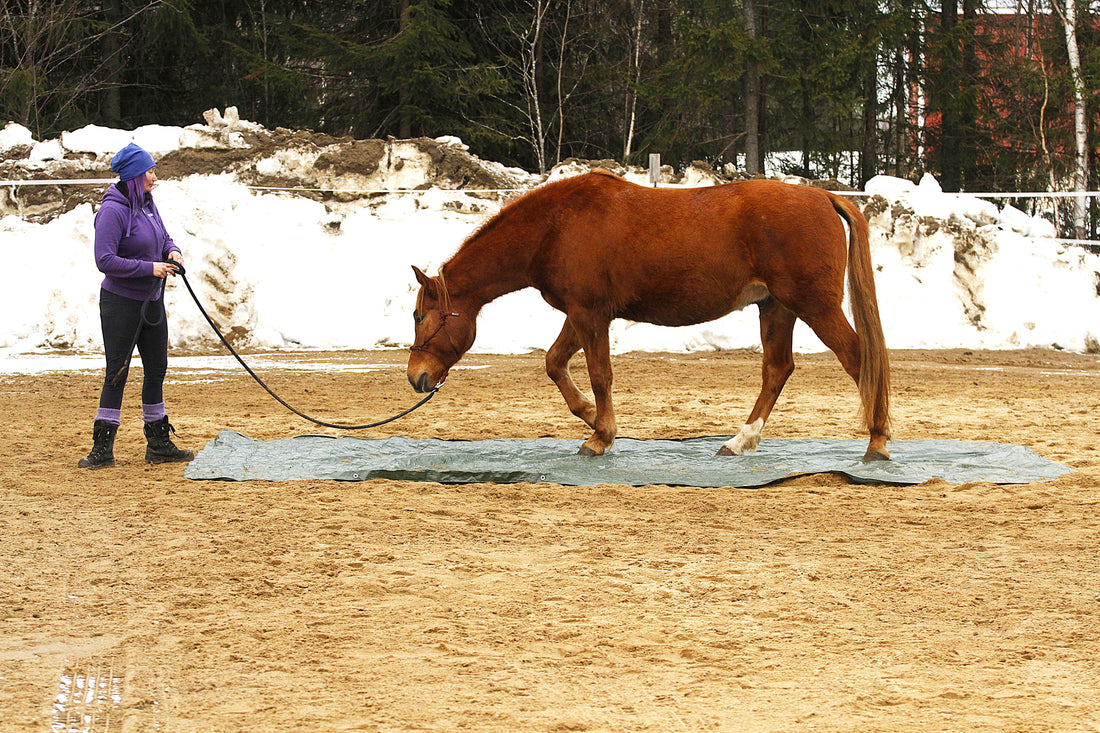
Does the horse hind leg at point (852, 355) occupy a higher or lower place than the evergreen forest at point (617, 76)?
lower

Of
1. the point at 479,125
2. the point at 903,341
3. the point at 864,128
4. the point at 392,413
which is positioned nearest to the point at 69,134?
the point at 479,125

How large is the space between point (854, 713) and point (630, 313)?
420 centimetres

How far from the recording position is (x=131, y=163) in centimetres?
656

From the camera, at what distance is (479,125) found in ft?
70.2

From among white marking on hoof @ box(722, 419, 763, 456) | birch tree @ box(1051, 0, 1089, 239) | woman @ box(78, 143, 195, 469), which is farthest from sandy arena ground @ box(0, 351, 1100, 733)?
birch tree @ box(1051, 0, 1089, 239)

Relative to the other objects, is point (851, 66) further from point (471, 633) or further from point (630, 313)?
point (471, 633)

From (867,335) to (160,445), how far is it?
4.57 metres

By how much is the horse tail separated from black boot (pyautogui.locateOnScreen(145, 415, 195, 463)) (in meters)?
4.43

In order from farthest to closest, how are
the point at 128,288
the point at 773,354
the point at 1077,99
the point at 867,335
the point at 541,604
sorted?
the point at 1077,99 → the point at 773,354 → the point at 128,288 → the point at 867,335 → the point at 541,604

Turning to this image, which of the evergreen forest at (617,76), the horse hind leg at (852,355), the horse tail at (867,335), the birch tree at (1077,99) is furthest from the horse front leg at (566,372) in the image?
the birch tree at (1077,99)

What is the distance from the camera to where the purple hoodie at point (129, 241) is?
21.0ft

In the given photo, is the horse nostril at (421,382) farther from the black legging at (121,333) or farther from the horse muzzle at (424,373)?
the black legging at (121,333)

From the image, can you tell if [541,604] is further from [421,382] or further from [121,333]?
[121,333]

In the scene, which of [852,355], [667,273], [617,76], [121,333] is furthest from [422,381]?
[617,76]
